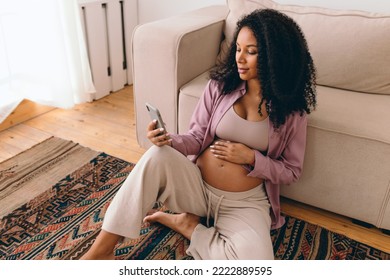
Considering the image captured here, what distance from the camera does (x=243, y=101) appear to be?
123 cm

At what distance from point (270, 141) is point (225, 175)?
0.60 ft

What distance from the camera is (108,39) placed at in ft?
8.19

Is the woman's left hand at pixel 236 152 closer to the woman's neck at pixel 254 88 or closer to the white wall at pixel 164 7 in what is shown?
the woman's neck at pixel 254 88

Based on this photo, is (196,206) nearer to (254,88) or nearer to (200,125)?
(200,125)

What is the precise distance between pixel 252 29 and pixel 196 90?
1.65 feet

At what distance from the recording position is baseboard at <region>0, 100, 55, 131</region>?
6.89 feet

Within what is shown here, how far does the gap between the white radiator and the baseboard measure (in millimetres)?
380

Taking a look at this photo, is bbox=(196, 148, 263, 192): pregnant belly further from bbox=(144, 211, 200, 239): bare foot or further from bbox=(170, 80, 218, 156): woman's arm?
bbox=(144, 211, 200, 239): bare foot

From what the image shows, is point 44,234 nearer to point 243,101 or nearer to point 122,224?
point 122,224

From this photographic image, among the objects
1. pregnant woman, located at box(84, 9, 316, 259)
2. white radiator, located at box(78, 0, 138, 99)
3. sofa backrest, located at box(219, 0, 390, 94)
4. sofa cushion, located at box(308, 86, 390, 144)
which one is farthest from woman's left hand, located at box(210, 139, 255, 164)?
white radiator, located at box(78, 0, 138, 99)

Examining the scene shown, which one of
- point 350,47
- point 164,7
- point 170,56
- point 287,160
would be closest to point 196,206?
point 287,160

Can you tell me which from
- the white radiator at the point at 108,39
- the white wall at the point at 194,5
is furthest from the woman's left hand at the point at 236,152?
the white radiator at the point at 108,39

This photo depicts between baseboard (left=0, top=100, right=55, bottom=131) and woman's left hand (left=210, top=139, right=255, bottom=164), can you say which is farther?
baseboard (left=0, top=100, right=55, bottom=131)
